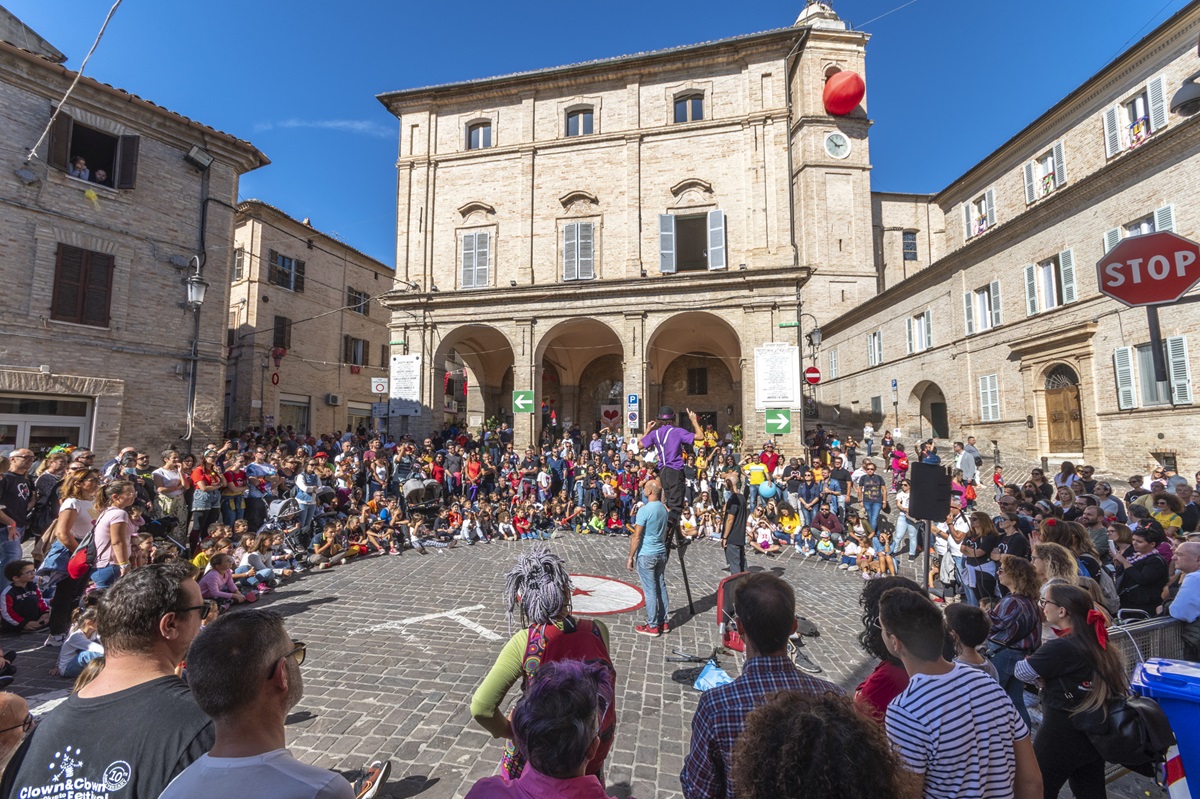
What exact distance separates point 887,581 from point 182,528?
35.4 feet

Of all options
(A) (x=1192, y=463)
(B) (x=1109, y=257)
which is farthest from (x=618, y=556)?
(A) (x=1192, y=463)

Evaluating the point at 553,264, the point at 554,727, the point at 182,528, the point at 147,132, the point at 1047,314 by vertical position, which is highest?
the point at 147,132

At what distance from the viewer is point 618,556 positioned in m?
10.6

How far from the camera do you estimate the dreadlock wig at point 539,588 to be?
2666mm

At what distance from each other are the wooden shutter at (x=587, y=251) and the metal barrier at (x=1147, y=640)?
17860 mm

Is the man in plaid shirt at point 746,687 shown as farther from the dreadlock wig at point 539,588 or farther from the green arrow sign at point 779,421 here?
the green arrow sign at point 779,421

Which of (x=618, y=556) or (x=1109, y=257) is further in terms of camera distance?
(x=618, y=556)

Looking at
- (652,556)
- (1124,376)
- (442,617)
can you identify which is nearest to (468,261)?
(442,617)

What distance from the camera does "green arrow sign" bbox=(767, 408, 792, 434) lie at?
1680 centimetres

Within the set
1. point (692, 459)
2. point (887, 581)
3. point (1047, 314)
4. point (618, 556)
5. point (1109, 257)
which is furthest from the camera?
point (1047, 314)

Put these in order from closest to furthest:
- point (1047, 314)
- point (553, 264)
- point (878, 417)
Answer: point (1047, 314) < point (553, 264) < point (878, 417)

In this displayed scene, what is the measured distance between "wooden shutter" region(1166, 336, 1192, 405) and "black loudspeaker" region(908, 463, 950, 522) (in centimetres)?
1387

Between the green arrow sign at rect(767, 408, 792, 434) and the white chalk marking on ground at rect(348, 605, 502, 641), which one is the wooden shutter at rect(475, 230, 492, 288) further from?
the white chalk marking on ground at rect(348, 605, 502, 641)

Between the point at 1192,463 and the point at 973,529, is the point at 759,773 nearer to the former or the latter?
the point at 973,529
